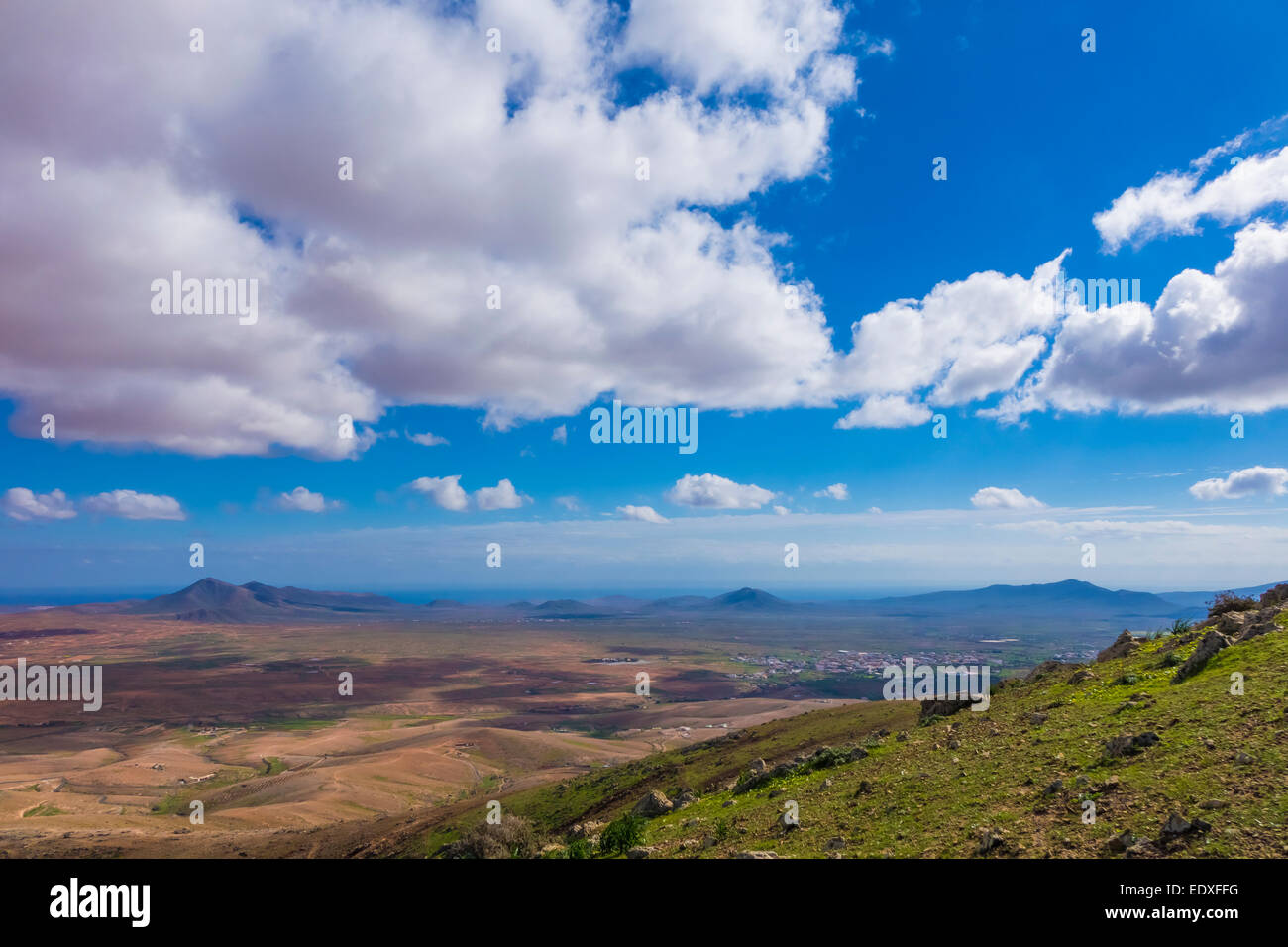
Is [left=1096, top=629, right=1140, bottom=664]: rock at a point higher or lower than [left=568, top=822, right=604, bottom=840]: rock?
higher

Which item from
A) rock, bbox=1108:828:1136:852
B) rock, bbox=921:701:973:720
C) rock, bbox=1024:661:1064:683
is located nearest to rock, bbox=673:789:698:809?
rock, bbox=921:701:973:720

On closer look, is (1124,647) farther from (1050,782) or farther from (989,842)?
(989,842)

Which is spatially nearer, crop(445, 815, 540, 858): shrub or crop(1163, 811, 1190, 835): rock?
crop(1163, 811, 1190, 835): rock

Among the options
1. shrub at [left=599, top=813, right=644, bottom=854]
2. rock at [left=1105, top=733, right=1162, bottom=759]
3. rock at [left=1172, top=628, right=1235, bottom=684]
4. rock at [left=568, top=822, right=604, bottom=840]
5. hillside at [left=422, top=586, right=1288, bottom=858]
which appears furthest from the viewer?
rock at [left=568, top=822, right=604, bottom=840]

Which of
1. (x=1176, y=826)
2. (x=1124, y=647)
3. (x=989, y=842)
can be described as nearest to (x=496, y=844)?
(x=989, y=842)

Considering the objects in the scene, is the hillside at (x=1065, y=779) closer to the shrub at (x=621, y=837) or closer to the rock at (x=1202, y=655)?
the rock at (x=1202, y=655)

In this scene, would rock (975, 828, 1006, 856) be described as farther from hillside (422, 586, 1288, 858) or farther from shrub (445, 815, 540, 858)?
shrub (445, 815, 540, 858)
